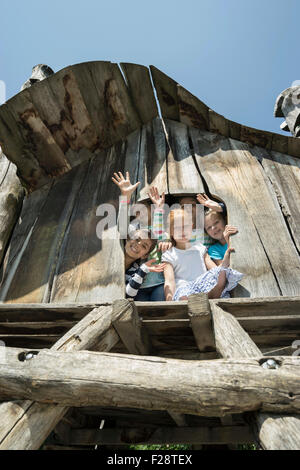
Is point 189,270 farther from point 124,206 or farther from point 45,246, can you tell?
point 45,246

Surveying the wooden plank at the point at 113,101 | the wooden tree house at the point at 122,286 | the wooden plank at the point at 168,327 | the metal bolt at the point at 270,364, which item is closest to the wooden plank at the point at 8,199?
the wooden tree house at the point at 122,286

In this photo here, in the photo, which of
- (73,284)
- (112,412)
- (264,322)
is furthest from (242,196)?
(112,412)

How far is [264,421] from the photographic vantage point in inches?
66.0

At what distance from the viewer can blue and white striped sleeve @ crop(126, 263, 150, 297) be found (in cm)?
361

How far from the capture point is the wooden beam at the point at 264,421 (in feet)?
5.03

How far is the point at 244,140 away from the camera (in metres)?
5.06

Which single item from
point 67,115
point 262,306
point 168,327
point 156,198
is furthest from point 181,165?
point 262,306

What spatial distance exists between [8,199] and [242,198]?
2.74m

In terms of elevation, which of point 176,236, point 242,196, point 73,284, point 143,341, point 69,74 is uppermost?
point 69,74

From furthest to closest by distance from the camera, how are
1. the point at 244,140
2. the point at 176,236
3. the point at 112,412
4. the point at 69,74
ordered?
the point at 244,140, the point at 69,74, the point at 112,412, the point at 176,236

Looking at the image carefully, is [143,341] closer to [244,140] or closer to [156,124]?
[244,140]

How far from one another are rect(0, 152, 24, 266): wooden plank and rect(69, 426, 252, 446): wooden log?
2.16m

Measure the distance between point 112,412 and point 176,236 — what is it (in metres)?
2.04

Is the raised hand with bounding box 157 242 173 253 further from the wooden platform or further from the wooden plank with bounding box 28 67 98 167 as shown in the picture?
the wooden plank with bounding box 28 67 98 167
